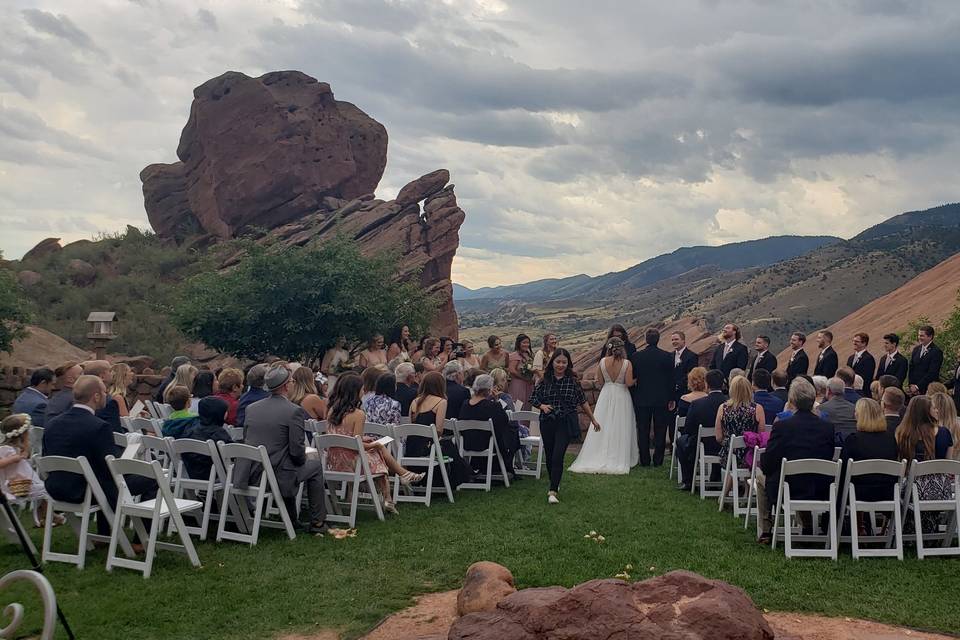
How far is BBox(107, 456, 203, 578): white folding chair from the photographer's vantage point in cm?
679

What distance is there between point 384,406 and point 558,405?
2.04 metres

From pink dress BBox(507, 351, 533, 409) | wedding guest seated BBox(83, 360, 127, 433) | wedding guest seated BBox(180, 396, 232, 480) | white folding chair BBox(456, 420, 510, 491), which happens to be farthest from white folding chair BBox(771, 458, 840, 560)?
pink dress BBox(507, 351, 533, 409)

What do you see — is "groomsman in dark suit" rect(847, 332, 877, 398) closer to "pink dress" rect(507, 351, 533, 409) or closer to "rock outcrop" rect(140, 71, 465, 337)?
"pink dress" rect(507, 351, 533, 409)

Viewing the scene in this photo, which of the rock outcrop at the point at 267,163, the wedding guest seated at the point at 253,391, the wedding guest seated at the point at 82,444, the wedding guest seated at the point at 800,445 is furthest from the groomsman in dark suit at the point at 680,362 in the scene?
the rock outcrop at the point at 267,163

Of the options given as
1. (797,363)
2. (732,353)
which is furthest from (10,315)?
(797,363)

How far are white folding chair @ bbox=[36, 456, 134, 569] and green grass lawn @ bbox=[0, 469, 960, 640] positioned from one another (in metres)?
0.16

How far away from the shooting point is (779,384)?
1076 centimetres

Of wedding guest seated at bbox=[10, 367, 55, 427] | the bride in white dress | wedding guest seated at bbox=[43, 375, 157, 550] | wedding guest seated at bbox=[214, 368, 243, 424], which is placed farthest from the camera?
the bride in white dress

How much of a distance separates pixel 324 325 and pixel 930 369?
47.5ft

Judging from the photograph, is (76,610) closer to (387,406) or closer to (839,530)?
(387,406)

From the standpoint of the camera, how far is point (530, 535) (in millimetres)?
8148

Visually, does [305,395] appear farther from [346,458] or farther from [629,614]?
[629,614]

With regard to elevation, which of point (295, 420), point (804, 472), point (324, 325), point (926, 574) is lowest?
point (926, 574)

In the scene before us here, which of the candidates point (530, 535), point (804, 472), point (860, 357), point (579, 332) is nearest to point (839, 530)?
point (804, 472)
